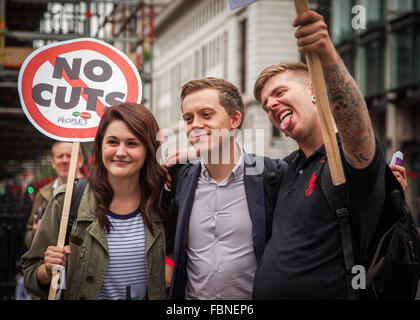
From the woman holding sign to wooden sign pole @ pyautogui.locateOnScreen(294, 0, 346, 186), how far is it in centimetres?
124

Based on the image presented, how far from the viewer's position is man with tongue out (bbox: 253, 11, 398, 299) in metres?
2.50

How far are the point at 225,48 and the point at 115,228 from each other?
4798cm

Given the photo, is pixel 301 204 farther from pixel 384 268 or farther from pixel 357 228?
pixel 384 268

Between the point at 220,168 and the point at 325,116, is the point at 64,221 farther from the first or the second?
the point at 325,116

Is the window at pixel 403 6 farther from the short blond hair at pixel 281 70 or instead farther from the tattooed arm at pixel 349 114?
the tattooed arm at pixel 349 114

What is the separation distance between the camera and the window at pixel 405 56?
1094 inches

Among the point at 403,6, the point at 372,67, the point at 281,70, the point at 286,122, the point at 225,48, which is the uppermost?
the point at 225,48

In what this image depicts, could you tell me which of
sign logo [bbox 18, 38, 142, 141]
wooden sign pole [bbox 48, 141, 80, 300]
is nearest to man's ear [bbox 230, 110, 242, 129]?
sign logo [bbox 18, 38, 142, 141]

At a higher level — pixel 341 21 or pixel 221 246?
pixel 341 21

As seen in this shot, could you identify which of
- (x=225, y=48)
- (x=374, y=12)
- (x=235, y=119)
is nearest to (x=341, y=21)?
(x=374, y=12)

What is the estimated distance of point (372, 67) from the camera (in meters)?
31.7

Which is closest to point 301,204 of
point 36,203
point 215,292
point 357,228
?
point 357,228

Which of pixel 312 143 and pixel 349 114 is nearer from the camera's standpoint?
pixel 349 114
